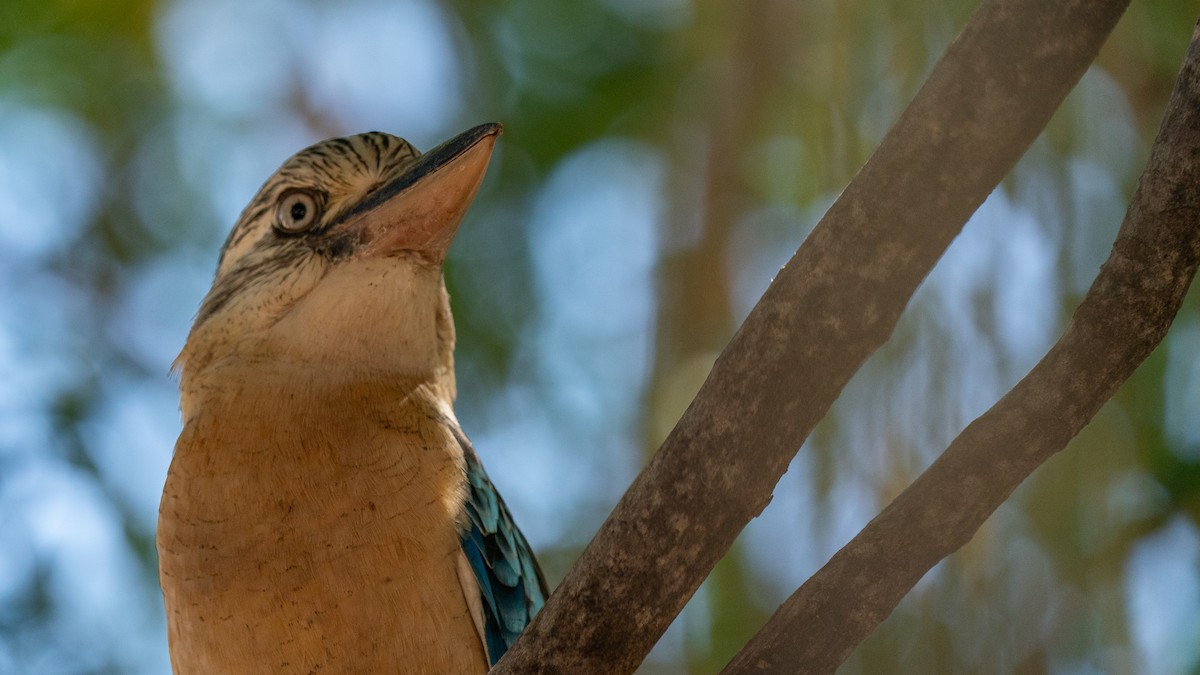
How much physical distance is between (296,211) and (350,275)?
0.48 meters

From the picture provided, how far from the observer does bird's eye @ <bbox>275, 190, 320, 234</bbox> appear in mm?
4824

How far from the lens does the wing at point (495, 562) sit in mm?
4129

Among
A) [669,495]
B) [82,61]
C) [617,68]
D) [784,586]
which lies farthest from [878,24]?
[82,61]

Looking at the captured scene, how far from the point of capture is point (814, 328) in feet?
8.89

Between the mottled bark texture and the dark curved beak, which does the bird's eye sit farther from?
the mottled bark texture

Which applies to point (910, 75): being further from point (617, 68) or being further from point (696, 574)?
point (617, 68)

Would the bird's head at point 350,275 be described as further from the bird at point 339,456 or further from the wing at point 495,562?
the wing at point 495,562

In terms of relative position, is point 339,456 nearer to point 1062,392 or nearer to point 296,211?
point 296,211

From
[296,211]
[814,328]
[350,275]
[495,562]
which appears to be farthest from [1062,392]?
[296,211]

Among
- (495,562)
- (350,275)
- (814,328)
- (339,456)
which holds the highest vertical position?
(350,275)

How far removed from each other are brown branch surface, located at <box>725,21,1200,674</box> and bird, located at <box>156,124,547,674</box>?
5.14ft

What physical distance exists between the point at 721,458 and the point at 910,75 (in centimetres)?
236

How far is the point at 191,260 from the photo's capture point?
852cm

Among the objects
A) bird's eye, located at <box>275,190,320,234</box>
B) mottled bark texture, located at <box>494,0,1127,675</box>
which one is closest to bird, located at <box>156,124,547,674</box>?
bird's eye, located at <box>275,190,320,234</box>
